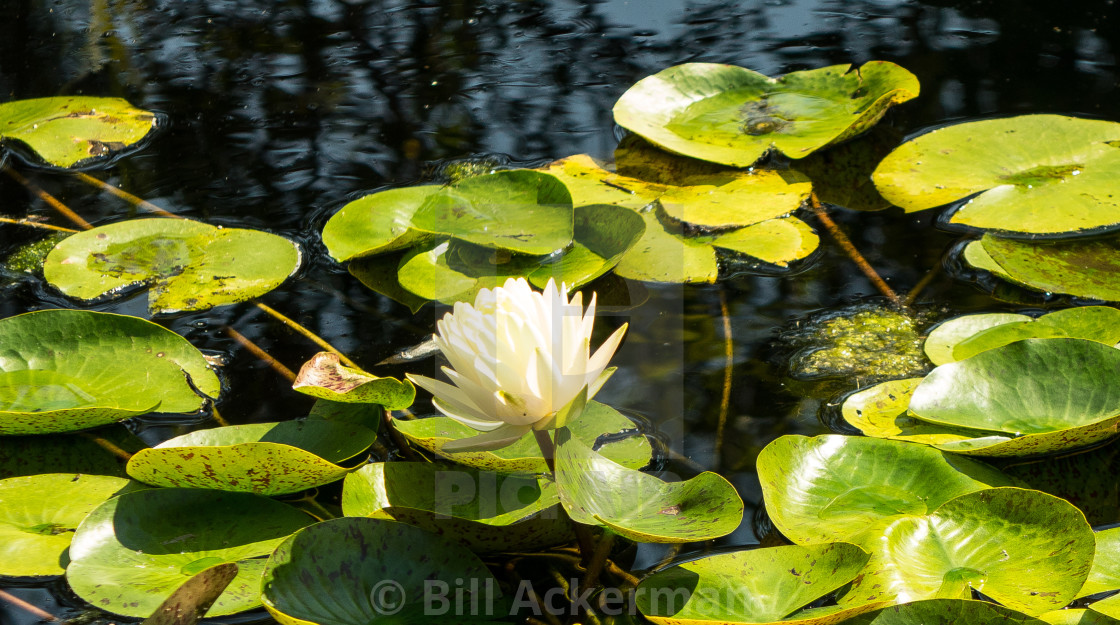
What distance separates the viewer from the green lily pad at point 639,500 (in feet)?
2.88

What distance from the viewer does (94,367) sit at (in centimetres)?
133

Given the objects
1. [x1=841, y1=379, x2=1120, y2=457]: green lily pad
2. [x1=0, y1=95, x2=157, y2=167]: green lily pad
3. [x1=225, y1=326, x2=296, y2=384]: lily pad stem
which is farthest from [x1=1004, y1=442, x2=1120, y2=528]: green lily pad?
[x1=0, y1=95, x2=157, y2=167]: green lily pad

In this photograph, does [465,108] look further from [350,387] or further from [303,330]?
[350,387]

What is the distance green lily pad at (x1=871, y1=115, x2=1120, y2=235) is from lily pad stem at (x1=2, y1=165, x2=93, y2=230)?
5.93ft

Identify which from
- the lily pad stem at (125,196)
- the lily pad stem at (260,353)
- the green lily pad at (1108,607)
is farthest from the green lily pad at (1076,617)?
the lily pad stem at (125,196)

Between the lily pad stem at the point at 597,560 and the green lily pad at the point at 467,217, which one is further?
the green lily pad at the point at 467,217

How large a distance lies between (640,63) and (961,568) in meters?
1.87

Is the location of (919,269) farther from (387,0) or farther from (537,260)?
(387,0)

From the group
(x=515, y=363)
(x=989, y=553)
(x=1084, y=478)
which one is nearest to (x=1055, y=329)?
(x=1084, y=478)

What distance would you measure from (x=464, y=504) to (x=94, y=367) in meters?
0.71

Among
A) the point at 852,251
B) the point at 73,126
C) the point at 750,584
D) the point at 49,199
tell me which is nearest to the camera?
the point at 750,584

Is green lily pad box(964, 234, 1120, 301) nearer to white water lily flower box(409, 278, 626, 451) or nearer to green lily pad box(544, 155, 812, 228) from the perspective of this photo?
green lily pad box(544, 155, 812, 228)

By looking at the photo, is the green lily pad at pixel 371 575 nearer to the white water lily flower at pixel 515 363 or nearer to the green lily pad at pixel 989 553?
the white water lily flower at pixel 515 363

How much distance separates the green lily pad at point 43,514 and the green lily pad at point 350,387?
32 cm
